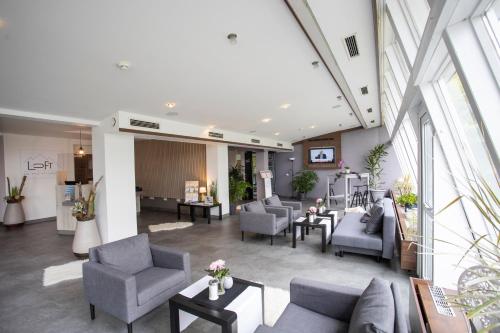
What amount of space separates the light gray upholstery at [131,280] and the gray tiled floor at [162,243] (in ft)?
0.99

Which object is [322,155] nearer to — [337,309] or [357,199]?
[357,199]

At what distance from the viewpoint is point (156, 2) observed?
221 cm

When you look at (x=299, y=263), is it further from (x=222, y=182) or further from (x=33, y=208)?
(x=33, y=208)

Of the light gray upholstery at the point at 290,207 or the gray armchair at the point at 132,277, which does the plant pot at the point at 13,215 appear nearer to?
the gray armchair at the point at 132,277

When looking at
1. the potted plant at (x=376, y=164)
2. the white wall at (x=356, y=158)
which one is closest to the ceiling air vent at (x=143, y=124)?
the white wall at (x=356, y=158)

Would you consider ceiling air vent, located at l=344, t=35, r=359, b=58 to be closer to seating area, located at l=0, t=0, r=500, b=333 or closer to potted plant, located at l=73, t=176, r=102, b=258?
seating area, located at l=0, t=0, r=500, b=333

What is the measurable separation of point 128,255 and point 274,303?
6.08ft

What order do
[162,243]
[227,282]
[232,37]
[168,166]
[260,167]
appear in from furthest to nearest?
1. [260,167]
2. [168,166]
3. [162,243]
4. [232,37]
5. [227,282]

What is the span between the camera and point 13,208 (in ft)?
22.9

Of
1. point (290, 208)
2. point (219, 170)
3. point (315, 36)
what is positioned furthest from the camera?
point (219, 170)

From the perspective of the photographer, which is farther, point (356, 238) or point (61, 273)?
point (356, 238)

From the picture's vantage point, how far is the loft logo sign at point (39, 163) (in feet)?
24.8

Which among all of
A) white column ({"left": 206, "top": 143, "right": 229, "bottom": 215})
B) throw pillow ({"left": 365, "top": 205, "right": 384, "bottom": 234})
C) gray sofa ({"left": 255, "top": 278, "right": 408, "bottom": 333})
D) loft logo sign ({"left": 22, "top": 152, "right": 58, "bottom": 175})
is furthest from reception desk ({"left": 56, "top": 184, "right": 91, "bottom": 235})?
throw pillow ({"left": 365, "top": 205, "right": 384, "bottom": 234})

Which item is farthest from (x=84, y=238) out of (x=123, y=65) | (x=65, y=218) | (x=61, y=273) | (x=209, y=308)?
(x=209, y=308)
